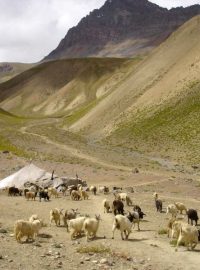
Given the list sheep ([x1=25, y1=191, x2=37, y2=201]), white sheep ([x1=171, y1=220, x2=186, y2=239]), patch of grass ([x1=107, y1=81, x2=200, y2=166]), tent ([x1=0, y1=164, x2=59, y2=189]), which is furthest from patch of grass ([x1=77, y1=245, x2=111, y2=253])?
patch of grass ([x1=107, y1=81, x2=200, y2=166])

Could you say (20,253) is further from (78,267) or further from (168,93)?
(168,93)

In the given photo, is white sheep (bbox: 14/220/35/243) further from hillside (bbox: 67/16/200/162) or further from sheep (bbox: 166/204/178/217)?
hillside (bbox: 67/16/200/162)

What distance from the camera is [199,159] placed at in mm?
74375

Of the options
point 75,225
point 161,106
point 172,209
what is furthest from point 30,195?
point 161,106

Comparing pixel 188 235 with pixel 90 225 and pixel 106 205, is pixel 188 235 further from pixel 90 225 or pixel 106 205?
pixel 106 205

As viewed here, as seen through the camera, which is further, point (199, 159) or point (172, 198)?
point (199, 159)

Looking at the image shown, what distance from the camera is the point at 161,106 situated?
367 feet

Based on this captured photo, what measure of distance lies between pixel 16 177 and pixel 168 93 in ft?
241

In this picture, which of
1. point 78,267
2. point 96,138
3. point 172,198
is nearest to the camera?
point 78,267

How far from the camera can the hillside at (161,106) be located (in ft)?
298

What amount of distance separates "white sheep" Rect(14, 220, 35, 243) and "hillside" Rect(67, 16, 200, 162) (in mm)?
53335

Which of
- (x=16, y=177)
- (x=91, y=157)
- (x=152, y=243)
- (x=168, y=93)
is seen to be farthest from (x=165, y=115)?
(x=152, y=243)

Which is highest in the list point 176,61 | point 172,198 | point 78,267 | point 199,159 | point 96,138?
point 176,61

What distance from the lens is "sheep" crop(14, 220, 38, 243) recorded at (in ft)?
80.8
